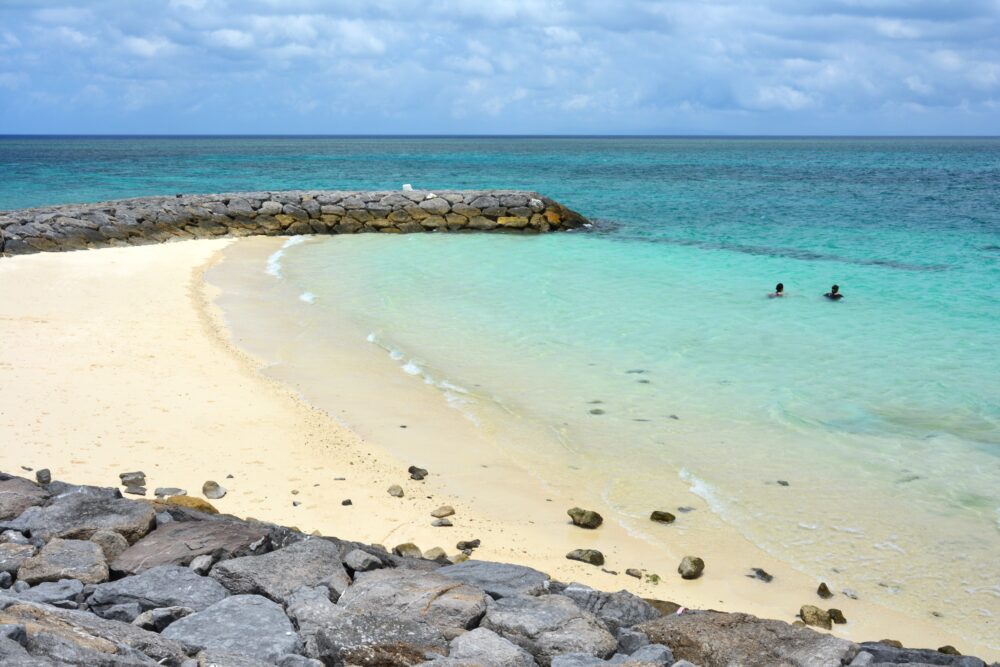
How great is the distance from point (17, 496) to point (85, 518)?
0.53 m

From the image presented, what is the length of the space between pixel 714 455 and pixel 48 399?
5589 millimetres

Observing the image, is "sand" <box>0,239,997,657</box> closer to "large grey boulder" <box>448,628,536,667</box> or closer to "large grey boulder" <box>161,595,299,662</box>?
"large grey boulder" <box>448,628,536,667</box>

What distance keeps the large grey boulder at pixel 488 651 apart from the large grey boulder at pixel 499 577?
53 centimetres

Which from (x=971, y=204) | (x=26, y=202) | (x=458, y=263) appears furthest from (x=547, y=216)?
(x=26, y=202)

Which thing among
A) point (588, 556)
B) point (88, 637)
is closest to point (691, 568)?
point (588, 556)

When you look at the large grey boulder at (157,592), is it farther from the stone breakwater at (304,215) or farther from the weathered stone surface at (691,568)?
the stone breakwater at (304,215)

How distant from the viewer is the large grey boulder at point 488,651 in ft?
12.2

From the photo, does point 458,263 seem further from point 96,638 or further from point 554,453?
point 96,638

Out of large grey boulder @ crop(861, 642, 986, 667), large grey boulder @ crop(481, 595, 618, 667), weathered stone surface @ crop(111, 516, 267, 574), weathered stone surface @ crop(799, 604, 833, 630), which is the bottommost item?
weathered stone surface @ crop(799, 604, 833, 630)

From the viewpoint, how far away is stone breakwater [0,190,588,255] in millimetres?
21625

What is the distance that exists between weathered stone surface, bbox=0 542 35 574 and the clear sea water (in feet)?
12.3

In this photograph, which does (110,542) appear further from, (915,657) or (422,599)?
(915,657)

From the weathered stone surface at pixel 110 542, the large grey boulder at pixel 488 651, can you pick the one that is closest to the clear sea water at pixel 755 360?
the large grey boulder at pixel 488 651

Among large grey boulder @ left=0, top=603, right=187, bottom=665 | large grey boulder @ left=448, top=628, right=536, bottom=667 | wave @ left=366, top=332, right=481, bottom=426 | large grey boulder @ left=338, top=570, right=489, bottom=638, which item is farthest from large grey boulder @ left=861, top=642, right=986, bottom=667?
wave @ left=366, top=332, right=481, bottom=426
